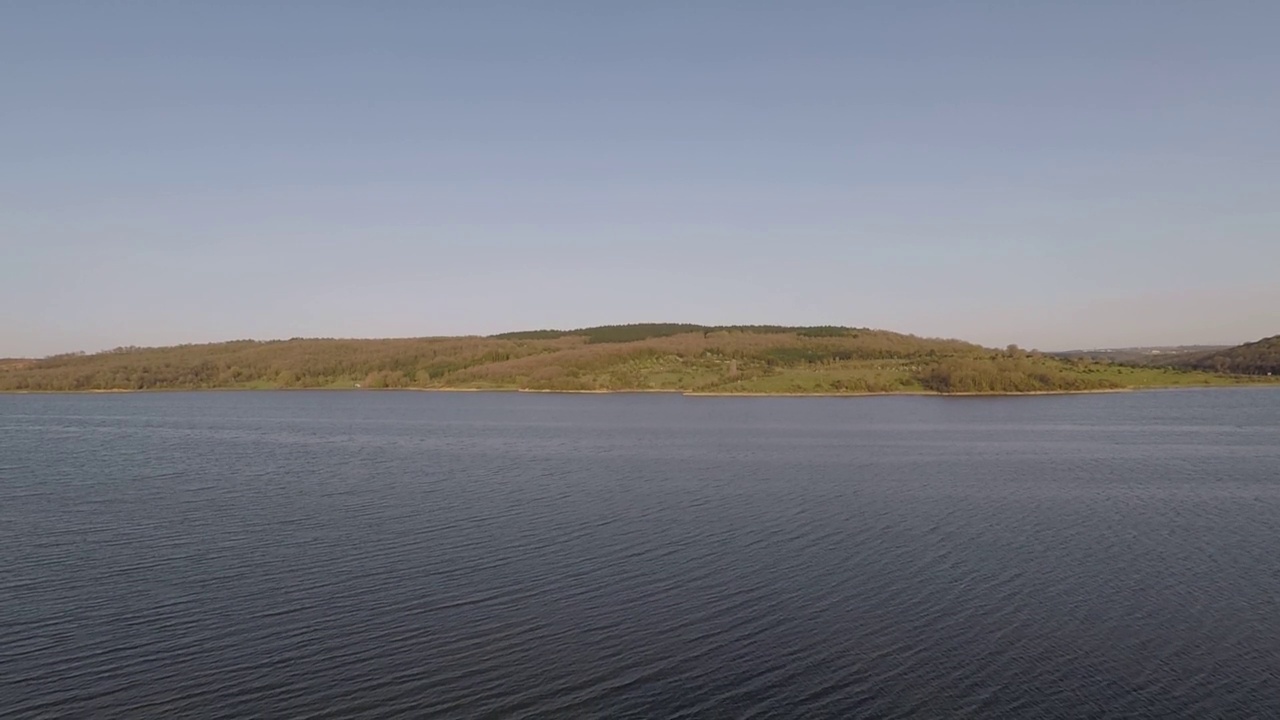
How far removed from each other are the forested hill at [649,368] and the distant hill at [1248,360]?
70.0 feet

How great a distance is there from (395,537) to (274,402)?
357 feet

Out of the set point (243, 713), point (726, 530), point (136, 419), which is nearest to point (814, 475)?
point (726, 530)

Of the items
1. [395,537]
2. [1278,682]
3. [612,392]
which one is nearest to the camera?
[1278,682]

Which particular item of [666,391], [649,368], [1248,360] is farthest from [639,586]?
[1248,360]

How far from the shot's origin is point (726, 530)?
3103 centimetres

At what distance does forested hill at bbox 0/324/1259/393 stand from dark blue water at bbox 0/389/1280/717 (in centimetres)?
7910

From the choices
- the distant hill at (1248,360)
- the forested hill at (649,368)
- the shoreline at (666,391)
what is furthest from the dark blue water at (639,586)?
the distant hill at (1248,360)

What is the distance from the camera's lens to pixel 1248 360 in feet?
518

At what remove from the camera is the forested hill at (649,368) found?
425 ft

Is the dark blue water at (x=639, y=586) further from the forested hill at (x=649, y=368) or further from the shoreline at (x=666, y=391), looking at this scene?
the forested hill at (x=649, y=368)

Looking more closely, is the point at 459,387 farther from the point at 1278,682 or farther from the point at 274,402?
the point at 1278,682

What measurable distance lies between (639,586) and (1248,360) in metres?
174

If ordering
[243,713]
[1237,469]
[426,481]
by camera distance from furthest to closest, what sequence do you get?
[1237,469]
[426,481]
[243,713]

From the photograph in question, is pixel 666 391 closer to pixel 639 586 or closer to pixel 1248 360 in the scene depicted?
pixel 1248 360
